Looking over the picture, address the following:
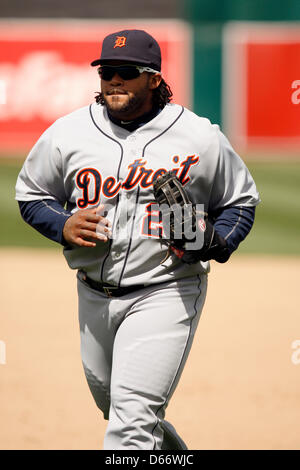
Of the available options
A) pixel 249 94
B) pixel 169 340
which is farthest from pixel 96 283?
pixel 249 94

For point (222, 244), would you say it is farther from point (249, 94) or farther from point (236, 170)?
point (249, 94)

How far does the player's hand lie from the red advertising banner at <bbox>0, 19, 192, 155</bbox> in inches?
375

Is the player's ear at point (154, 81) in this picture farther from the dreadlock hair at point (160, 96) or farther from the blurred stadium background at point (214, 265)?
the blurred stadium background at point (214, 265)

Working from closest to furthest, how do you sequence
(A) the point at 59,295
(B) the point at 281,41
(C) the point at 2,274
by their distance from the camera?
(A) the point at 59,295, (C) the point at 2,274, (B) the point at 281,41

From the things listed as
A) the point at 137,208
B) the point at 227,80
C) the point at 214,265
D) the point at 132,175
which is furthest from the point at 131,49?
the point at 227,80

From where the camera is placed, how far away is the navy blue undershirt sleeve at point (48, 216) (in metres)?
3.15

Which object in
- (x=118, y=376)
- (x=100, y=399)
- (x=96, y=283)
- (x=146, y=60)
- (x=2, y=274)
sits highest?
(x=146, y=60)

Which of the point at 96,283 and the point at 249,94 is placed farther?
the point at 249,94

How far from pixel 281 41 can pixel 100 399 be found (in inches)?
381

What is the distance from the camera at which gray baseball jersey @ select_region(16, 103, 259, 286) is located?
3.06 metres

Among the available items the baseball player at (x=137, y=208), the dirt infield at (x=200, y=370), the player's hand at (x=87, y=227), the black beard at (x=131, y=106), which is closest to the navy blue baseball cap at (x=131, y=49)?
the baseball player at (x=137, y=208)

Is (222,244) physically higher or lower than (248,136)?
higher

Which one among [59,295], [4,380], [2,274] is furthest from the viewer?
[2,274]

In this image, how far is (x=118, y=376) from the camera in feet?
9.66
